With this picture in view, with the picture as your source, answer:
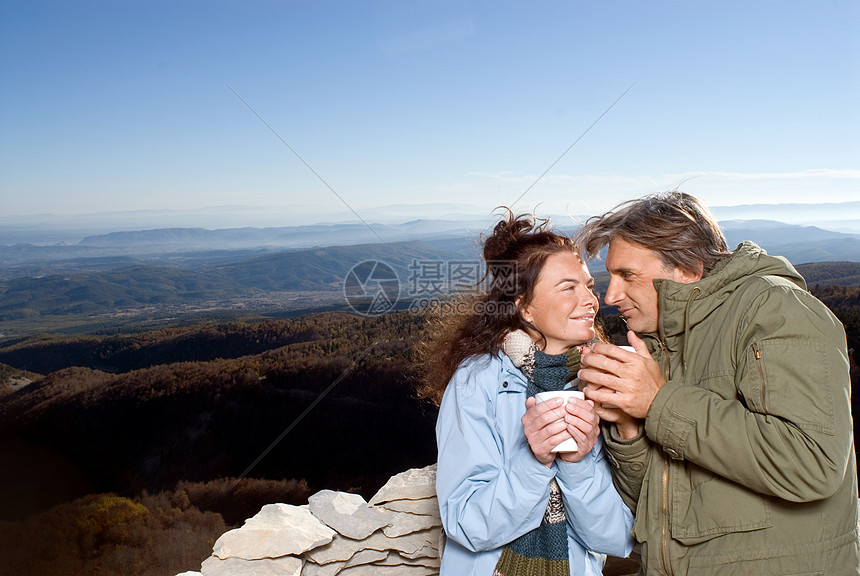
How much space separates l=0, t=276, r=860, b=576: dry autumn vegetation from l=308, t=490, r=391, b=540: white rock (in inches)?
41.1

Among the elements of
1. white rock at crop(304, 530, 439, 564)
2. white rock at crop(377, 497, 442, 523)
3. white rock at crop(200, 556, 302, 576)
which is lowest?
white rock at crop(304, 530, 439, 564)

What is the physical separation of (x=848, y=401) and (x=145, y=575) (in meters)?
4.05

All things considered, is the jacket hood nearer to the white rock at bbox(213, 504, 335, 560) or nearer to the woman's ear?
the woman's ear

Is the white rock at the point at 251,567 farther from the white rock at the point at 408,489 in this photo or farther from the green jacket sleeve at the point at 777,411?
the green jacket sleeve at the point at 777,411

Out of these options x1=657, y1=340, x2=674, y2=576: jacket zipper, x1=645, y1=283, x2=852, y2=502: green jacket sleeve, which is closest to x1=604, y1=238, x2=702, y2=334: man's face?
x1=645, y1=283, x2=852, y2=502: green jacket sleeve

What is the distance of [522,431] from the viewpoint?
162 centimetres

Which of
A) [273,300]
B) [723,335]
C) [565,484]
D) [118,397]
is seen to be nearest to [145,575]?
[118,397]

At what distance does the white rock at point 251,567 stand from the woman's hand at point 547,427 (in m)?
2.31

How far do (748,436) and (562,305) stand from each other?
2.44 ft

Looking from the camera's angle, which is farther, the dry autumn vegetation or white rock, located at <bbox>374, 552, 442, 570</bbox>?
the dry autumn vegetation

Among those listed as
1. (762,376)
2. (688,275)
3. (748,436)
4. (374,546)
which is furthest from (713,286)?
(374,546)

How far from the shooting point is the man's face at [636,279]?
1606 mm

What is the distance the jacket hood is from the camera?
54.2 inches

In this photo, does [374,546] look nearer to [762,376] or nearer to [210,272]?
[762,376]
